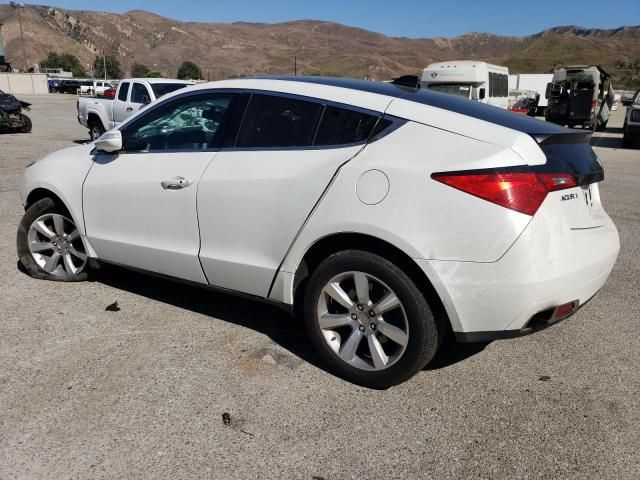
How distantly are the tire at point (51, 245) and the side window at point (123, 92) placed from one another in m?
9.72

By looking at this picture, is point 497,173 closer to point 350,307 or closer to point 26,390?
point 350,307

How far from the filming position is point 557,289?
2.71 metres

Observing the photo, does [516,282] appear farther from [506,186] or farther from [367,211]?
[367,211]

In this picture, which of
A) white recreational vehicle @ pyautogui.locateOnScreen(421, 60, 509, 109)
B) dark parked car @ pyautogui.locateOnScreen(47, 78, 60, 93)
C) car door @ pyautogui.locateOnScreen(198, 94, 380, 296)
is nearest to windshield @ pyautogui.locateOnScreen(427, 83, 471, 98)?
white recreational vehicle @ pyautogui.locateOnScreen(421, 60, 509, 109)

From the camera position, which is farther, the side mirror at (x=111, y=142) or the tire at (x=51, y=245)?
the tire at (x=51, y=245)

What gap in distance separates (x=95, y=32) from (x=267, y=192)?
224 meters

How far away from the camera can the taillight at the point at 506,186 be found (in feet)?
8.48

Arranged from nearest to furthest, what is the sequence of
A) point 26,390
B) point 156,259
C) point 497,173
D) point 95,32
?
point 497,173, point 26,390, point 156,259, point 95,32

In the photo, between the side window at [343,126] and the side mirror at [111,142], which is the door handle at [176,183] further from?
the side window at [343,126]

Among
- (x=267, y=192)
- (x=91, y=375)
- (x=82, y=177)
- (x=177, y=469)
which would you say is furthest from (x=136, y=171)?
(x=177, y=469)

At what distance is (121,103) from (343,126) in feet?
39.0

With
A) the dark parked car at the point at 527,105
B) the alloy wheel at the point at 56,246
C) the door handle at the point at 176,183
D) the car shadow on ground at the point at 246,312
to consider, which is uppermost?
the door handle at the point at 176,183

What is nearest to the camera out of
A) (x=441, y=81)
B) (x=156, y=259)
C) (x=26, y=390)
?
(x=26, y=390)

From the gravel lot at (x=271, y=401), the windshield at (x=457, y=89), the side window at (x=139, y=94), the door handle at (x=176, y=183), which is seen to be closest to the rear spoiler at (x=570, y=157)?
the gravel lot at (x=271, y=401)
